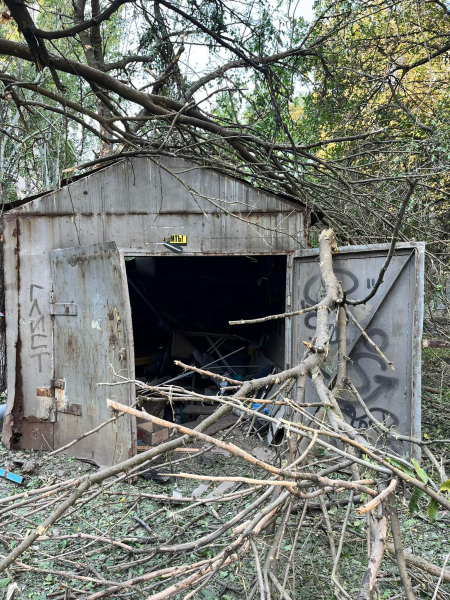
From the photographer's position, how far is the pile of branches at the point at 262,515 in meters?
1.57

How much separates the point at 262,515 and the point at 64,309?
427 centimetres

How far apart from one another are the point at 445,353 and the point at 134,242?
6.35m

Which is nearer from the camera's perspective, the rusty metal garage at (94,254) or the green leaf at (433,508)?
the green leaf at (433,508)

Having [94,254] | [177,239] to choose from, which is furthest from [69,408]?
[177,239]

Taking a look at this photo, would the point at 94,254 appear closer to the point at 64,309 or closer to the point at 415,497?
the point at 64,309

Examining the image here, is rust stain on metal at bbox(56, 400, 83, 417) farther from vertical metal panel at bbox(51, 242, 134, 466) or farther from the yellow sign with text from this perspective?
the yellow sign with text

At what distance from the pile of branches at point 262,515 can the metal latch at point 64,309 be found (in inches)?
82.9

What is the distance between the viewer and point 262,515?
168 cm

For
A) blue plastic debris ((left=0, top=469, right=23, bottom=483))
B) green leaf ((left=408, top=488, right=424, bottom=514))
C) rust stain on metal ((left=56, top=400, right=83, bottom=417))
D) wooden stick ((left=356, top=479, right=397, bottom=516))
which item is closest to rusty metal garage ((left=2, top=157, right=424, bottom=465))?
rust stain on metal ((left=56, top=400, right=83, bottom=417))

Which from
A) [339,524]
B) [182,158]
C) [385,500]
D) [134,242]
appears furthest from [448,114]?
[385,500]

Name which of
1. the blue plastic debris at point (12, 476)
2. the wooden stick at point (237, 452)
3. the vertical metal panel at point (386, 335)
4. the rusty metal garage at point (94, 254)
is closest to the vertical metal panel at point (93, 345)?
the rusty metal garage at point (94, 254)

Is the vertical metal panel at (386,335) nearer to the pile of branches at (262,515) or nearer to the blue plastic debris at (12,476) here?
the pile of branches at (262,515)

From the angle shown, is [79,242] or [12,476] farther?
[79,242]

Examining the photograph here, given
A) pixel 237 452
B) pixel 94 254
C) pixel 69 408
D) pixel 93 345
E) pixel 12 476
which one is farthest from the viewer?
pixel 69 408
